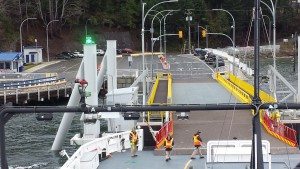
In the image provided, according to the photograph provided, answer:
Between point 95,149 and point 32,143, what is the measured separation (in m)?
15.6

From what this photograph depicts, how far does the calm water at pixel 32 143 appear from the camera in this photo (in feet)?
92.1

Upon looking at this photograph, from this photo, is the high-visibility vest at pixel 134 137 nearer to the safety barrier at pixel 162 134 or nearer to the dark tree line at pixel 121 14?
the safety barrier at pixel 162 134

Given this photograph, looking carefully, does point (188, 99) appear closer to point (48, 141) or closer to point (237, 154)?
point (48, 141)

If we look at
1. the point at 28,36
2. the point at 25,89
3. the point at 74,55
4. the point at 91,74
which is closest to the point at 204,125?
the point at 91,74

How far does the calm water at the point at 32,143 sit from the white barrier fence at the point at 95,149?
592 centimetres

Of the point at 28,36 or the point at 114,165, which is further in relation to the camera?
the point at 28,36

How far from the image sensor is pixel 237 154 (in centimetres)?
1692

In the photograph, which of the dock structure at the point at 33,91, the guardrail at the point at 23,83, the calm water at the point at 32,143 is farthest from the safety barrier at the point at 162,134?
the guardrail at the point at 23,83

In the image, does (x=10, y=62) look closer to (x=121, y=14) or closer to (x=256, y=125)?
(x=121, y=14)

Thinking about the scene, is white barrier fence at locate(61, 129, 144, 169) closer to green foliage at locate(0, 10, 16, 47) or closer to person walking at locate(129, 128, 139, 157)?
person walking at locate(129, 128, 139, 157)

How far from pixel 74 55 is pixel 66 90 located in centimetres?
3818

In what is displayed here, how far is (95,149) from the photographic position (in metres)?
19.5

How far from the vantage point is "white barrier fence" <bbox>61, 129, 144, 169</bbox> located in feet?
57.7

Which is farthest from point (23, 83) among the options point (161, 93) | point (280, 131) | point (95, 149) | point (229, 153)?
point (229, 153)
